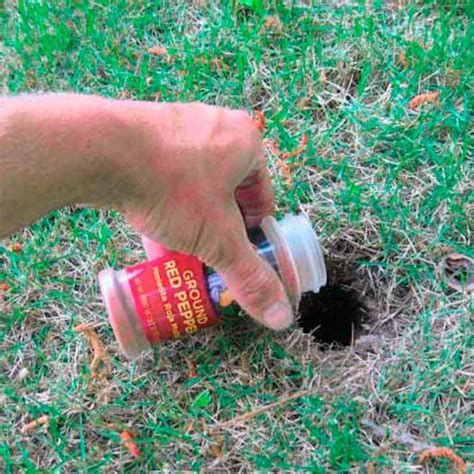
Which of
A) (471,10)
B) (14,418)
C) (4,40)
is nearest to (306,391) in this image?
(14,418)

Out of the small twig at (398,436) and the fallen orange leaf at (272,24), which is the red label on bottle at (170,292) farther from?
the fallen orange leaf at (272,24)

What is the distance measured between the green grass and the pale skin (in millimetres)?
318

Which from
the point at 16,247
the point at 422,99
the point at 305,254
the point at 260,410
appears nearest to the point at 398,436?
the point at 260,410

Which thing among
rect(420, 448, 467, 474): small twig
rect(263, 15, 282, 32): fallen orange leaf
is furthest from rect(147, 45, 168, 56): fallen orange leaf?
rect(420, 448, 467, 474): small twig

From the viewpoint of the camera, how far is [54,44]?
7.98 ft

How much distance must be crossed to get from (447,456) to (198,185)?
2.29ft

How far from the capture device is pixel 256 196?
5.50 ft

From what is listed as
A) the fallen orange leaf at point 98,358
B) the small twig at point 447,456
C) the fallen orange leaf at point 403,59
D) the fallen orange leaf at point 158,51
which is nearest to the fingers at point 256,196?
the fallen orange leaf at point 98,358

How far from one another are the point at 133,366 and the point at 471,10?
1.34 m

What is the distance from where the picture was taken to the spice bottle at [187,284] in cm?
162

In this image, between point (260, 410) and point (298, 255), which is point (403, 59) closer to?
point (298, 255)

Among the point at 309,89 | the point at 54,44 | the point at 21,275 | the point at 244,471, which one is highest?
the point at 54,44

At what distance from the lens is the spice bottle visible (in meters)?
1.62

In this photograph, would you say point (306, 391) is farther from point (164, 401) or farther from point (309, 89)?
A: point (309, 89)
